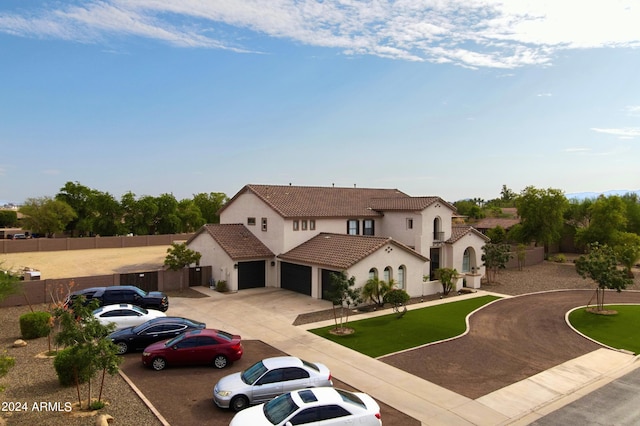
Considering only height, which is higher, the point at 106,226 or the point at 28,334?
the point at 106,226

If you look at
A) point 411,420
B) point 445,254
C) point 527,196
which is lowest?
point 411,420

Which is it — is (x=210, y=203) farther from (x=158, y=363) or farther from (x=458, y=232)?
(x=158, y=363)

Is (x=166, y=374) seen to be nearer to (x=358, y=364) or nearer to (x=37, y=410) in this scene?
(x=37, y=410)

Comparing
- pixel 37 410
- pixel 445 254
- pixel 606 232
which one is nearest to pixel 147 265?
pixel 445 254

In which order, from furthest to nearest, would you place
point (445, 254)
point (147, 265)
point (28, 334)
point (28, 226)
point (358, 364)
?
point (28, 226) < point (147, 265) < point (445, 254) < point (28, 334) < point (358, 364)

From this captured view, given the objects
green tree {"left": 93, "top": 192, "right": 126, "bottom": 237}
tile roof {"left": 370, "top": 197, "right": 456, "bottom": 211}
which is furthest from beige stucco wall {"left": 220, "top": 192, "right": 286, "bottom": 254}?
green tree {"left": 93, "top": 192, "right": 126, "bottom": 237}

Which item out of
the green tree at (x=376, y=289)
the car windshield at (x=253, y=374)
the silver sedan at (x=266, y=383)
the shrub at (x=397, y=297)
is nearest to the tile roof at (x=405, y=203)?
the green tree at (x=376, y=289)

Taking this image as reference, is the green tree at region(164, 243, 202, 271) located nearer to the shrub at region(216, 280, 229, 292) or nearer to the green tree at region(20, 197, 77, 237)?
the shrub at region(216, 280, 229, 292)
